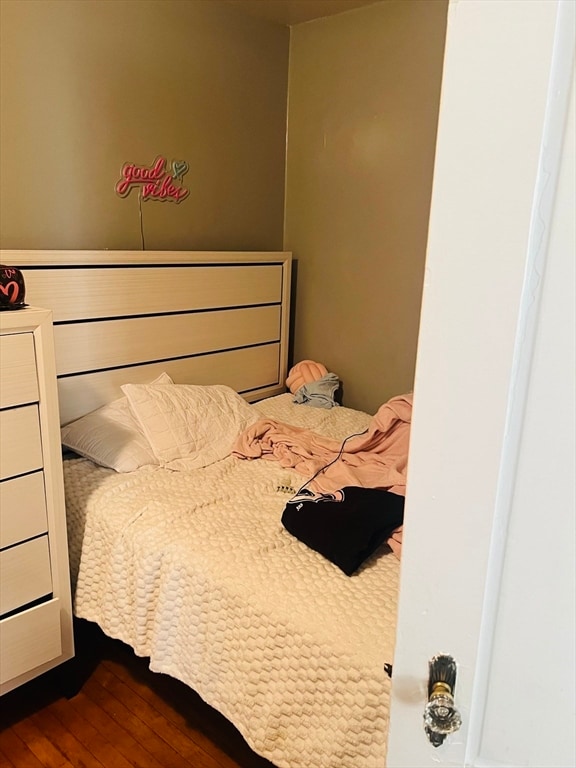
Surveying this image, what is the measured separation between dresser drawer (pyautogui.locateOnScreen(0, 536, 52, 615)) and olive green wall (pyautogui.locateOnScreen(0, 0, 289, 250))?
105 centimetres

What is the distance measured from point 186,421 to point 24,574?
779 mm

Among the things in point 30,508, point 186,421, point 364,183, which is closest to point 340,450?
point 186,421

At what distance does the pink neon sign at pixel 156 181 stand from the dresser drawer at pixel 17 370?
105 cm

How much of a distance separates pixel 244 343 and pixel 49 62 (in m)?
1.36

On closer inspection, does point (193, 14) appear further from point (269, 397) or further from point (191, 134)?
point (269, 397)

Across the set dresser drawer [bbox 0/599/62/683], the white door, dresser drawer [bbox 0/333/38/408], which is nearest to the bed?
dresser drawer [bbox 0/599/62/683]

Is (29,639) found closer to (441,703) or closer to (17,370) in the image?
(17,370)

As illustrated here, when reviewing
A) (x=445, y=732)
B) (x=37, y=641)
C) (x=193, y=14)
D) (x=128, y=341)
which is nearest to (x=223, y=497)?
(x=37, y=641)

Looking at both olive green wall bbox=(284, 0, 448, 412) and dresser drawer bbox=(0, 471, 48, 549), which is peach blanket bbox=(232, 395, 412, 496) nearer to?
olive green wall bbox=(284, 0, 448, 412)

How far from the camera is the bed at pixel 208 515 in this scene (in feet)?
4.35

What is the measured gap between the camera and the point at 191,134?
8.38 feet

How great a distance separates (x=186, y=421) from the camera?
2.21 metres

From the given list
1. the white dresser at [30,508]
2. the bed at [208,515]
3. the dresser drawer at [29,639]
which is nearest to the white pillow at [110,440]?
the bed at [208,515]

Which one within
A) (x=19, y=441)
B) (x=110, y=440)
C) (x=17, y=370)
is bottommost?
(x=110, y=440)
